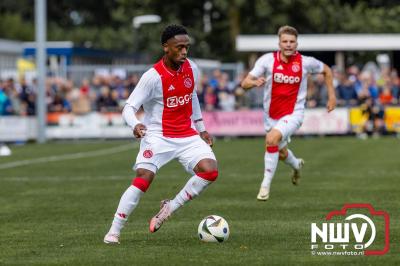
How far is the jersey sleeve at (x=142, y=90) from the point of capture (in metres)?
10.9

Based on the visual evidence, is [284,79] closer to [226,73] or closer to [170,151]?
[170,151]

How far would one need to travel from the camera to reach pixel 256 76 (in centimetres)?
1534

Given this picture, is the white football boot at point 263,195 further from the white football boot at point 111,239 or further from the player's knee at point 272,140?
the white football boot at point 111,239

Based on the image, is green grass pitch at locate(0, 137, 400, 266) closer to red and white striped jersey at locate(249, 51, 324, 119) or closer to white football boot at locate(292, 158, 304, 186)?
white football boot at locate(292, 158, 304, 186)

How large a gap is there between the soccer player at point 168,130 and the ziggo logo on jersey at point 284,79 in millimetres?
4503

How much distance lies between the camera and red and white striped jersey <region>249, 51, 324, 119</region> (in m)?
15.7

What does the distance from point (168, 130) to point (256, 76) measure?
14.2ft

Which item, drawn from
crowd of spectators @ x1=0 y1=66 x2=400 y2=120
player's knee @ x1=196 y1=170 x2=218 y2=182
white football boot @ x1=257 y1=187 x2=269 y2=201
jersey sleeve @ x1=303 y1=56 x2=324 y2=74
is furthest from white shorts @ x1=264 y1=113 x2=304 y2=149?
crowd of spectators @ x1=0 y1=66 x2=400 y2=120

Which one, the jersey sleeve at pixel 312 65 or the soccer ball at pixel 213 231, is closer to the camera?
the soccer ball at pixel 213 231

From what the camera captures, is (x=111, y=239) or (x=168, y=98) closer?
(x=111, y=239)

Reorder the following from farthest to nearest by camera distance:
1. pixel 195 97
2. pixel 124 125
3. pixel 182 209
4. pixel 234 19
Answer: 1. pixel 234 19
2. pixel 124 125
3. pixel 182 209
4. pixel 195 97

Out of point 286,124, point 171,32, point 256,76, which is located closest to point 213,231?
point 171,32

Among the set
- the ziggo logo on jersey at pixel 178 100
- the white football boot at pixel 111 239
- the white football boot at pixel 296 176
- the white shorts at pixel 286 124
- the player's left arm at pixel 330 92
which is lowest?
the white football boot at pixel 296 176

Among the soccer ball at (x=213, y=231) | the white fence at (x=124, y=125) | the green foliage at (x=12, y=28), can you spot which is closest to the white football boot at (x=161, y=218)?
the soccer ball at (x=213, y=231)
